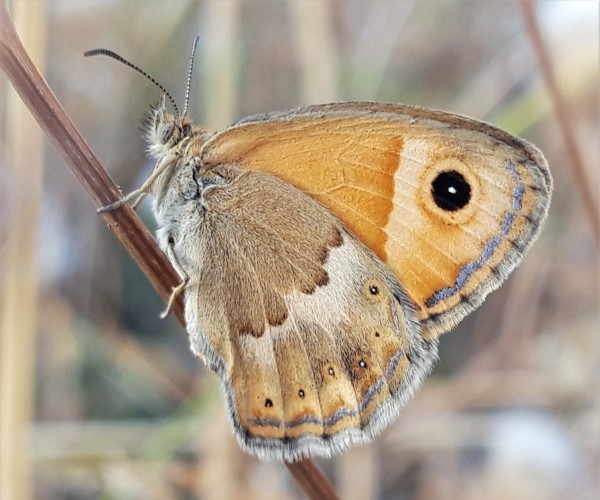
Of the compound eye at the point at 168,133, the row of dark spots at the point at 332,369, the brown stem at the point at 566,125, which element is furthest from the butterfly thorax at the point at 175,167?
the brown stem at the point at 566,125

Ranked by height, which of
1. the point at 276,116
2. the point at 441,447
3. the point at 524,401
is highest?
the point at 276,116

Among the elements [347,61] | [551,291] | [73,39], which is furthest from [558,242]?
[73,39]

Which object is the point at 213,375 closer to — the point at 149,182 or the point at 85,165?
the point at 149,182

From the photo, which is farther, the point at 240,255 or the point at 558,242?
the point at 558,242

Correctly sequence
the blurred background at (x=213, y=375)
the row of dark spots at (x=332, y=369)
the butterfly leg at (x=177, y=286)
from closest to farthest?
the butterfly leg at (x=177, y=286) < the row of dark spots at (x=332, y=369) < the blurred background at (x=213, y=375)

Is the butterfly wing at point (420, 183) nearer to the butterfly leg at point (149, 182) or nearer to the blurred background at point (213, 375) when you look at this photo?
the butterfly leg at point (149, 182)

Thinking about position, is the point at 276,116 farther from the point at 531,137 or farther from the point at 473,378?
the point at 531,137

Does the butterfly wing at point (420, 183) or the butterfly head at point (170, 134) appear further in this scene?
the butterfly head at point (170, 134)
